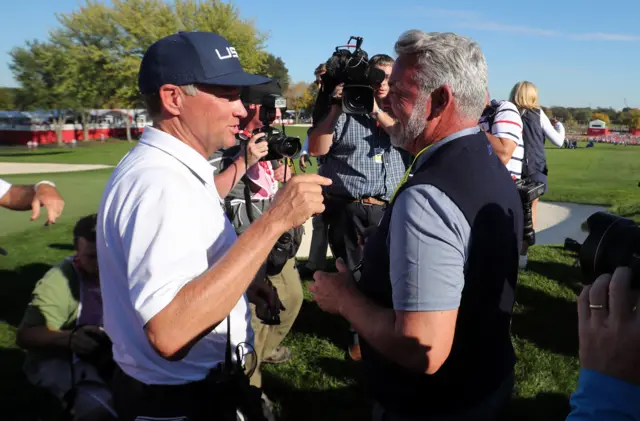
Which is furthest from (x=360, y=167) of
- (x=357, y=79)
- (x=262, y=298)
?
(x=262, y=298)

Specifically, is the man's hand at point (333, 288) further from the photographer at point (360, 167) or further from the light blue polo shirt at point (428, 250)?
the photographer at point (360, 167)

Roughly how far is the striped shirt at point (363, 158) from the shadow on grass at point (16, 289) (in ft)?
11.1

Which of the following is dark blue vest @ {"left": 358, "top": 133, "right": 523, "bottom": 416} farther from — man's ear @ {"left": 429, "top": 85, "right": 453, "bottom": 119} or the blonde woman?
the blonde woman

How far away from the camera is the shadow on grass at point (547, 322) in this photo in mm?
4551

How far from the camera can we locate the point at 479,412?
1.95m

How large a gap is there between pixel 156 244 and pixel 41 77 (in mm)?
50378

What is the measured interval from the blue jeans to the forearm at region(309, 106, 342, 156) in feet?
7.65

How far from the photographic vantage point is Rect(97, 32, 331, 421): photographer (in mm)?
1472

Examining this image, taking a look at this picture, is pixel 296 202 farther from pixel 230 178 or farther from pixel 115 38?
pixel 115 38

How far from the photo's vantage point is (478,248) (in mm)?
1704

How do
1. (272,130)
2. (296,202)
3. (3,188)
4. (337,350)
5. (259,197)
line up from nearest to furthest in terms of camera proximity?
1. (296,202)
2. (3,188)
3. (272,130)
4. (259,197)
5. (337,350)

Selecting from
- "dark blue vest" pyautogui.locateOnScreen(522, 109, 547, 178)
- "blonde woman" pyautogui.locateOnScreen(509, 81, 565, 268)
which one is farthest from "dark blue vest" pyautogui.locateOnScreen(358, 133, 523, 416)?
"dark blue vest" pyautogui.locateOnScreen(522, 109, 547, 178)

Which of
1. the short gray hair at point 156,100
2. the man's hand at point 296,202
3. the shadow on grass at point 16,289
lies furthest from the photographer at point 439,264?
the shadow on grass at point 16,289

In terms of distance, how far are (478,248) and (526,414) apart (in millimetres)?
2411
